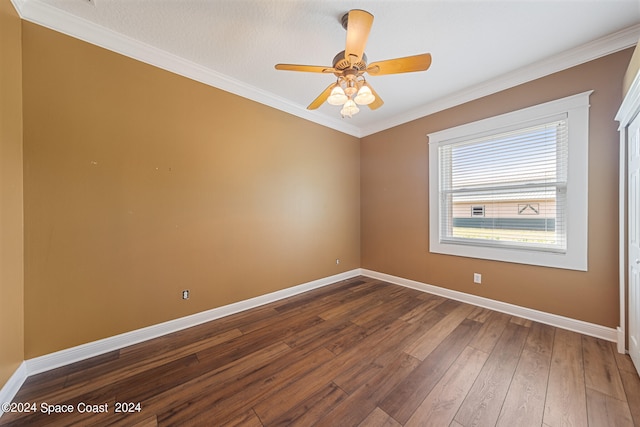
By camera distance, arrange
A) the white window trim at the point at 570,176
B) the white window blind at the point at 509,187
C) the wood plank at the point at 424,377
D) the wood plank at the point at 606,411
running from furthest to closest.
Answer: the white window blind at the point at 509,187
the white window trim at the point at 570,176
the wood plank at the point at 424,377
the wood plank at the point at 606,411

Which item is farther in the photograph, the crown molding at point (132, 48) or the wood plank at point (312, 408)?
the crown molding at point (132, 48)

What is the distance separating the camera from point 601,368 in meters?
1.73

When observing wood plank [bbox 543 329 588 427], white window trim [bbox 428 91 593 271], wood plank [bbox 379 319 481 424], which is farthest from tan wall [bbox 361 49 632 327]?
wood plank [bbox 379 319 481 424]

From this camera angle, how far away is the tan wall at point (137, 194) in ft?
5.81

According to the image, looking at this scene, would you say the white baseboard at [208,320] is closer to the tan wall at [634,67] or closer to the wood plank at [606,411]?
the wood plank at [606,411]

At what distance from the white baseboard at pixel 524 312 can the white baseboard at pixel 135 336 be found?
6.61ft

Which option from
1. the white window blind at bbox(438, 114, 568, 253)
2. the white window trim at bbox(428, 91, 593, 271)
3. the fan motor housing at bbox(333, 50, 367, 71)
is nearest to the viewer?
the fan motor housing at bbox(333, 50, 367, 71)

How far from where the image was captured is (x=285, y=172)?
3.24 meters

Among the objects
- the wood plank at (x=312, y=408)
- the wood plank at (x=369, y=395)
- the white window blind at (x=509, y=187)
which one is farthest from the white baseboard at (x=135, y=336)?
the white window blind at (x=509, y=187)

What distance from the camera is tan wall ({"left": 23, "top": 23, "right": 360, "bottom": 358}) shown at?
1.77 m

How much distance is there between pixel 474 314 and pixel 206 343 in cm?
295

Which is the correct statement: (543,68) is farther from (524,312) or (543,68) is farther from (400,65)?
(524,312)

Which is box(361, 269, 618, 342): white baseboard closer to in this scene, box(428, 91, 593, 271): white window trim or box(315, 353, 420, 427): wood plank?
box(428, 91, 593, 271): white window trim

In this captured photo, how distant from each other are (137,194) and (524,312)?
427 centimetres
